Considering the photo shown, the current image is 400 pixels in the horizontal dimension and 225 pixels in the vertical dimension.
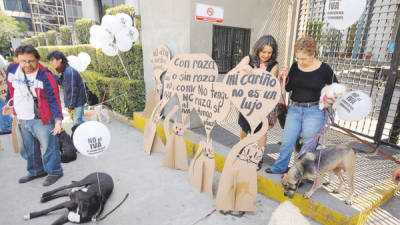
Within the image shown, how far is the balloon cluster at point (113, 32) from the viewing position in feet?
18.5

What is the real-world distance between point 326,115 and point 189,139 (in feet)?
8.02

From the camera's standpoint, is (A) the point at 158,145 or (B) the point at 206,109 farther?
(A) the point at 158,145

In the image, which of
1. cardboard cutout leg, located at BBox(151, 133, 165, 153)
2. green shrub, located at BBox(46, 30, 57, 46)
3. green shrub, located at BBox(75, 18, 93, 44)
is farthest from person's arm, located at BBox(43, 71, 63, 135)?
green shrub, located at BBox(46, 30, 57, 46)

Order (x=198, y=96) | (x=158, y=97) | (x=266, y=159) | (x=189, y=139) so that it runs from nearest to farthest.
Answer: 1. (x=198, y=96)
2. (x=266, y=159)
3. (x=189, y=139)
4. (x=158, y=97)

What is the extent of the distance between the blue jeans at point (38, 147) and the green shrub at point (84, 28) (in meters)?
10.2

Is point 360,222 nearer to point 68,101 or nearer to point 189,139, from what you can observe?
point 189,139

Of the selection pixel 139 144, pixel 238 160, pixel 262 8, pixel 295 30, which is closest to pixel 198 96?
pixel 238 160

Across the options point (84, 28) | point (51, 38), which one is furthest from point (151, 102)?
point (51, 38)

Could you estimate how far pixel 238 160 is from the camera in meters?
2.64

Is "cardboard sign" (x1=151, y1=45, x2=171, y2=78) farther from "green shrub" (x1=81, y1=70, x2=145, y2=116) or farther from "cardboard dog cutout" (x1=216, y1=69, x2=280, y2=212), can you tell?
"cardboard dog cutout" (x1=216, y1=69, x2=280, y2=212)

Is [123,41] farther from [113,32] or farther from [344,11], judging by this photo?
[344,11]

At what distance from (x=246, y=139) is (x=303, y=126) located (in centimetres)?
73

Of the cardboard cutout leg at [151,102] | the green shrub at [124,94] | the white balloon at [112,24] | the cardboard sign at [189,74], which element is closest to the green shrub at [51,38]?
the green shrub at [124,94]

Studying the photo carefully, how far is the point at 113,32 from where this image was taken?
5.74 meters
